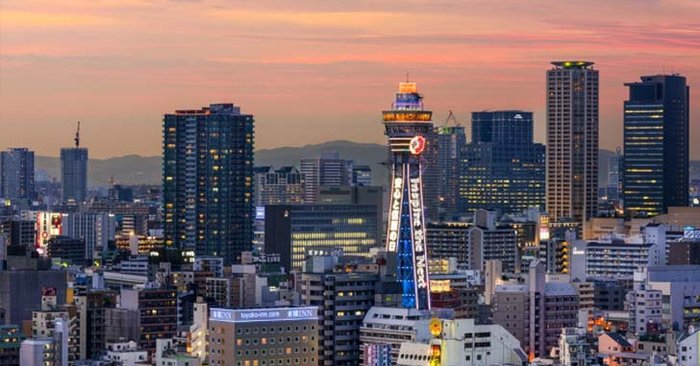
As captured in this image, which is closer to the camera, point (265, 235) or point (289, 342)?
point (289, 342)

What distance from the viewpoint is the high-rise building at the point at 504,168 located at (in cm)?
16962

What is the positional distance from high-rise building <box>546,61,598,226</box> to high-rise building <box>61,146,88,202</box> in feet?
140

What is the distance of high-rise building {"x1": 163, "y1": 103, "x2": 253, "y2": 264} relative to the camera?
422 feet

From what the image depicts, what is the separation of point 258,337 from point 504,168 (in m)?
108

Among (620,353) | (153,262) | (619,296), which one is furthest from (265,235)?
(620,353)

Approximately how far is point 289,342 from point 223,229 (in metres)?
60.2

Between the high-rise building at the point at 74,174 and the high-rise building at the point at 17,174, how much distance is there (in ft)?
16.0

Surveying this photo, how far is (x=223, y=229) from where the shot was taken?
12888cm

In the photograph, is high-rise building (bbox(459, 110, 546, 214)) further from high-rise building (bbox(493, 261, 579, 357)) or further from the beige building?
the beige building

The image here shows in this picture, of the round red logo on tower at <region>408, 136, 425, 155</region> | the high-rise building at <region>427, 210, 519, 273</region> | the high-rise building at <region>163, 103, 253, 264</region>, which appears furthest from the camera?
the high-rise building at <region>163, 103, 253, 264</region>

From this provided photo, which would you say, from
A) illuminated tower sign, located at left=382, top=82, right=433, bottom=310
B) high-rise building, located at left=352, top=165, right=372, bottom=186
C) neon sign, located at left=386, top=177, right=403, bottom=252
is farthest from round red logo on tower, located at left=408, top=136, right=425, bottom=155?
high-rise building, located at left=352, top=165, right=372, bottom=186

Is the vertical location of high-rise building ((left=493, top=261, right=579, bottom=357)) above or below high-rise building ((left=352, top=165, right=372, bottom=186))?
below

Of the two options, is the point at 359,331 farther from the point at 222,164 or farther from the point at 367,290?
the point at 222,164

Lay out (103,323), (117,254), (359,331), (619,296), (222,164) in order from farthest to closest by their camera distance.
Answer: (222,164) < (117,254) < (619,296) < (103,323) < (359,331)
